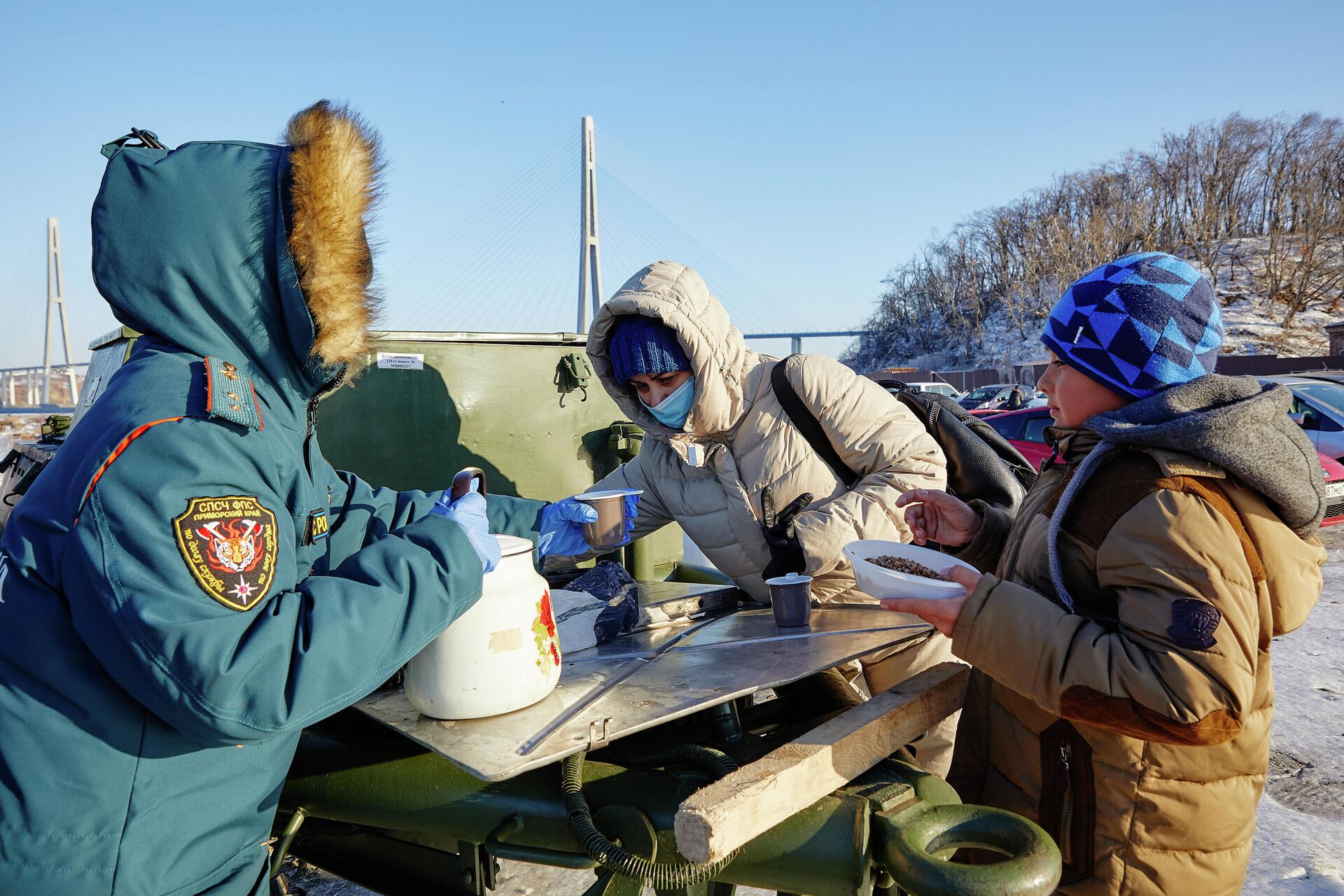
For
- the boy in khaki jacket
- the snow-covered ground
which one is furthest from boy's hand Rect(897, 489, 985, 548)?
the snow-covered ground

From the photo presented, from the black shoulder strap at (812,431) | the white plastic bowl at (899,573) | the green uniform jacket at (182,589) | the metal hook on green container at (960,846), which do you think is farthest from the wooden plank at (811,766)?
the black shoulder strap at (812,431)

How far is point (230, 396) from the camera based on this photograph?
1.46 m

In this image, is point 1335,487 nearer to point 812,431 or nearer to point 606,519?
point 812,431

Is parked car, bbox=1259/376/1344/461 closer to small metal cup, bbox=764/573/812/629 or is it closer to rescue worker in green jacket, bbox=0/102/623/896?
small metal cup, bbox=764/573/812/629

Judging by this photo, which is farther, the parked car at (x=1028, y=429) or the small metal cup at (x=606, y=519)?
the parked car at (x=1028, y=429)

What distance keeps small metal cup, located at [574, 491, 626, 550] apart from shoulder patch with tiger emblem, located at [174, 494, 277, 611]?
107 cm

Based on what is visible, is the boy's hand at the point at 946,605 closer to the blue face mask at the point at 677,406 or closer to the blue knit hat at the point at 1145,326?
the blue knit hat at the point at 1145,326

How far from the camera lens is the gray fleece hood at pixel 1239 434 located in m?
1.49

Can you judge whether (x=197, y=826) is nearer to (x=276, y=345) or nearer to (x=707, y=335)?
(x=276, y=345)

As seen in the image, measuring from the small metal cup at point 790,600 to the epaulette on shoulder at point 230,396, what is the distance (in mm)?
1364

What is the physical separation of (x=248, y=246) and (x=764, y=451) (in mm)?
1716

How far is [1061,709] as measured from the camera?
1552mm

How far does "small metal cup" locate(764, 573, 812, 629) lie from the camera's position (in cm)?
233

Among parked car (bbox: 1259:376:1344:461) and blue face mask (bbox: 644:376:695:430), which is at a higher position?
blue face mask (bbox: 644:376:695:430)
